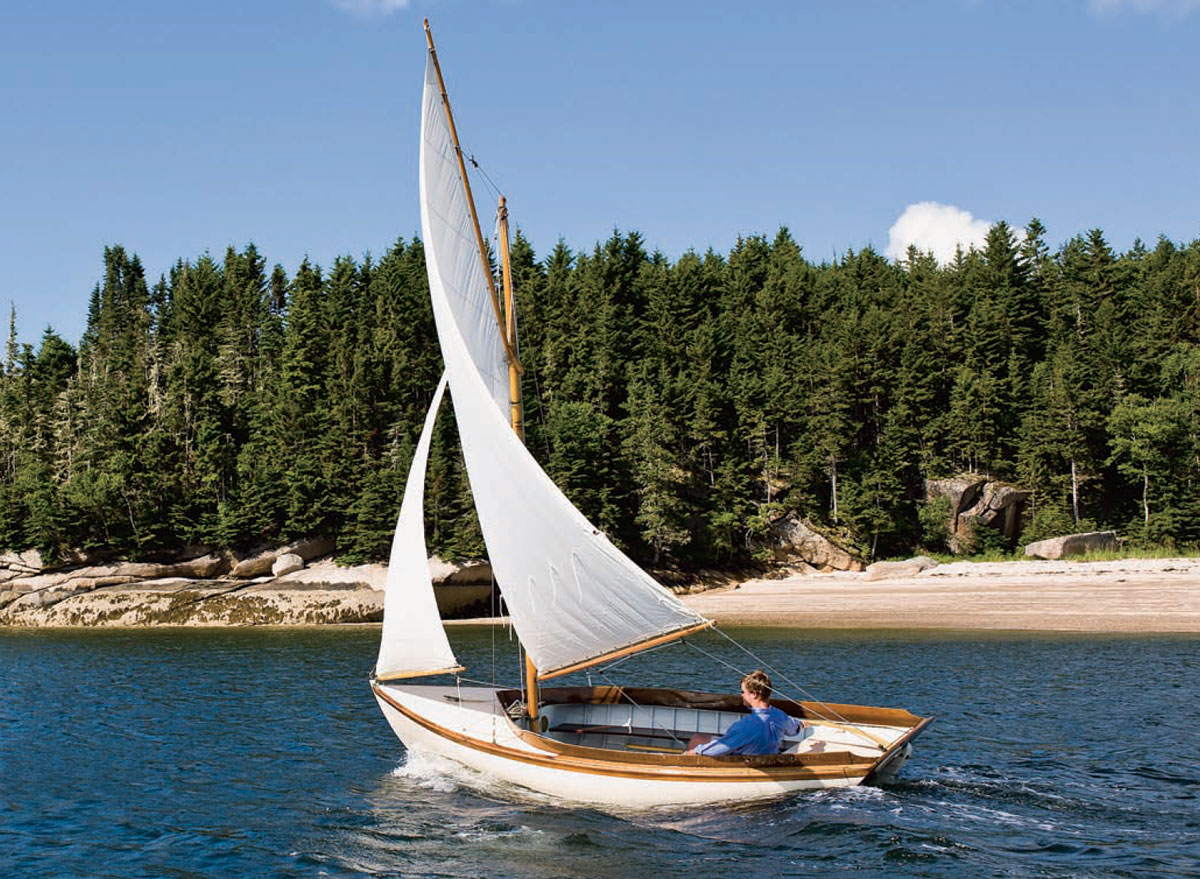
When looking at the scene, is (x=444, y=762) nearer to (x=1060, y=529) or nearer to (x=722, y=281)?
(x=1060, y=529)

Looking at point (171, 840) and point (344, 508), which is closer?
point (171, 840)

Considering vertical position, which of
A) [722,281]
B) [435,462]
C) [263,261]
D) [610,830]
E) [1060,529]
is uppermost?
[263,261]

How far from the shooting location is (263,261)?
107 metres

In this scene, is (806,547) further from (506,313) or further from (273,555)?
(506,313)

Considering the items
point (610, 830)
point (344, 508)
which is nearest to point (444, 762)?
point (610, 830)

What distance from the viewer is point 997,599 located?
4538 cm

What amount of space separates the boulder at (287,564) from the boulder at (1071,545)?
46167 mm

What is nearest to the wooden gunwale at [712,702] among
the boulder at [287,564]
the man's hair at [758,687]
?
the man's hair at [758,687]

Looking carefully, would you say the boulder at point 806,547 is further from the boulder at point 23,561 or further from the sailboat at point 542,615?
the boulder at point 23,561

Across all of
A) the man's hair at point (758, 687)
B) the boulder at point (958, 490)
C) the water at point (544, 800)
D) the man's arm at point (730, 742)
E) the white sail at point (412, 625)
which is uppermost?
the boulder at point (958, 490)

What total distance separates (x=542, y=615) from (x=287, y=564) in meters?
48.1

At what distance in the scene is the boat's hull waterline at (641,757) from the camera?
14.8 meters

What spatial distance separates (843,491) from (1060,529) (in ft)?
45.6

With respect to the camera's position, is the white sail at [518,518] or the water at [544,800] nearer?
the water at [544,800]
